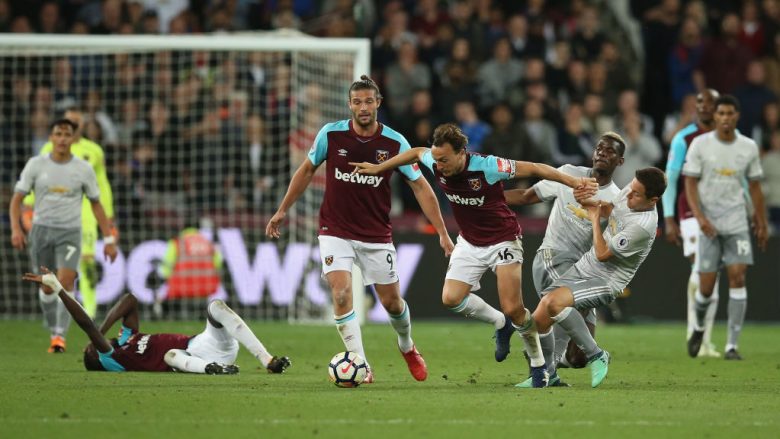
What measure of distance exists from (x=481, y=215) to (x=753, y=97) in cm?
1163

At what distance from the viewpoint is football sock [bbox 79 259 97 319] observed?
15.0 metres

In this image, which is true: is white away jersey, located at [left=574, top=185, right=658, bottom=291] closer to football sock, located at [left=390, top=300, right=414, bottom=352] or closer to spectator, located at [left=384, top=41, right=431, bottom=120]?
football sock, located at [left=390, top=300, right=414, bottom=352]

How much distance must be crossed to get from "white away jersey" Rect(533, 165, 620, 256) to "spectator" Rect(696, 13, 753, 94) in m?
10.8

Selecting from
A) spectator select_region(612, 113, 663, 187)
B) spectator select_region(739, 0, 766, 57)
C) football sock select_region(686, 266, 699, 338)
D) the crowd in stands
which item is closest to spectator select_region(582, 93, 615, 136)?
the crowd in stands

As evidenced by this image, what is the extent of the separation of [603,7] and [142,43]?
31.9ft

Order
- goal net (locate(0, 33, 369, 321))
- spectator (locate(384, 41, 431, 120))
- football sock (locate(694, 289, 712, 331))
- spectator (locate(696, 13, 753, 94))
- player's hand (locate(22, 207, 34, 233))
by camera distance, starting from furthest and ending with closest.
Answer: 1. spectator (locate(696, 13, 753, 94))
2. spectator (locate(384, 41, 431, 120))
3. goal net (locate(0, 33, 369, 321))
4. player's hand (locate(22, 207, 34, 233))
5. football sock (locate(694, 289, 712, 331))

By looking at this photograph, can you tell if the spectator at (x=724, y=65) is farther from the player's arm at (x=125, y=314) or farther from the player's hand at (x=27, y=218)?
the player's arm at (x=125, y=314)

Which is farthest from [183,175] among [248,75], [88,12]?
[88,12]

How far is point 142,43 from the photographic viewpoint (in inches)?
651

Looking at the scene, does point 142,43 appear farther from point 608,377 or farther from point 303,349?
point 608,377

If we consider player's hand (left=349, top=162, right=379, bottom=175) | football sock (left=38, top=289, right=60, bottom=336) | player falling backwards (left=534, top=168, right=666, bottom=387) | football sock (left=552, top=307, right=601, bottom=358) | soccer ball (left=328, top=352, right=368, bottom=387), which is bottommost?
football sock (left=38, top=289, right=60, bottom=336)

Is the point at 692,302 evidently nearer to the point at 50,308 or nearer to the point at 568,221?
the point at 568,221

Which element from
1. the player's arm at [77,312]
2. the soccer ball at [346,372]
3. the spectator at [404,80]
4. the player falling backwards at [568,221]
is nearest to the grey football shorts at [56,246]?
the player's arm at [77,312]

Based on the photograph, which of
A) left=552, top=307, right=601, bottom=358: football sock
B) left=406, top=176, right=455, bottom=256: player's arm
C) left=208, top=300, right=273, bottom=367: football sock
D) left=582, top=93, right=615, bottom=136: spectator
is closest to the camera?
left=552, top=307, right=601, bottom=358: football sock
